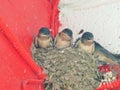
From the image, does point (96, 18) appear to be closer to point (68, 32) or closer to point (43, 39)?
point (68, 32)

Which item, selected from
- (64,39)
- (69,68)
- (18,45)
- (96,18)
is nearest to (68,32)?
(64,39)

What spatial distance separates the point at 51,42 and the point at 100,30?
54 centimetres

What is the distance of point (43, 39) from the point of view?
A: 547 cm

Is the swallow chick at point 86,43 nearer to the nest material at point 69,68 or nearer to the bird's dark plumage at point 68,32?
the bird's dark plumage at point 68,32

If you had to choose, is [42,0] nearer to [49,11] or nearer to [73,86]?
[49,11]

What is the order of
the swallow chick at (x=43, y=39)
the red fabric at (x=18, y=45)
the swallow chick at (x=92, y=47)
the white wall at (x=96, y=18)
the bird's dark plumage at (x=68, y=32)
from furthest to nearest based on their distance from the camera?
the bird's dark plumage at (x=68, y=32), the white wall at (x=96, y=18), the swallow chick at (x=92, y=47), the swallow chick at (x=43, y=39), the red fabric at (x=18, y=45)

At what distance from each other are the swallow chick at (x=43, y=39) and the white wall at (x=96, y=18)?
50cm

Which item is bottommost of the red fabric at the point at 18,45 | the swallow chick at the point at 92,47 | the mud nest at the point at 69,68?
the swallow chick at the point at 92,47

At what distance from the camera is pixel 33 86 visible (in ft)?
15.3

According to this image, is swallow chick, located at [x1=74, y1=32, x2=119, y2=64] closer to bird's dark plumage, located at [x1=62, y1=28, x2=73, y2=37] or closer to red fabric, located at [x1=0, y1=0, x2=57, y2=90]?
bird's dark plumage, located at [x1=62, y1=28, x2=73, y2=37]

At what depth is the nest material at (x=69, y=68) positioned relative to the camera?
4840 mm

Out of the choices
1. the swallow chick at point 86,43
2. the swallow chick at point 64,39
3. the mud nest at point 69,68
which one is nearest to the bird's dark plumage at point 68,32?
the swallow chick at point 64,39

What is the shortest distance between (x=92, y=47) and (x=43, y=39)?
1.75ft

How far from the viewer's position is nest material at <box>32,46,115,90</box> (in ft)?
15.9
